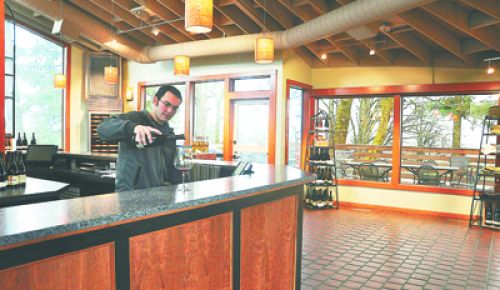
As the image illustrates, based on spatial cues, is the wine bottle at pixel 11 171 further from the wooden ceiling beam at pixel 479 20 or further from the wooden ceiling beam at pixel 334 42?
the wooden ceiling beam at pixel 479 20

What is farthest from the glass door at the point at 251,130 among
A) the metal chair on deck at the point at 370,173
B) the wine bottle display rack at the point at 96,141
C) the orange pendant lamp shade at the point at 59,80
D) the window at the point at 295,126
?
the orange pendant lamp shade at the point at 59,80

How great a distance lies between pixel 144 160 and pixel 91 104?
722cm

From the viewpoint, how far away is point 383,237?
5367 mm

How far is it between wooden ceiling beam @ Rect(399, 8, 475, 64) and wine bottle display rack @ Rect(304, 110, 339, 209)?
240cm

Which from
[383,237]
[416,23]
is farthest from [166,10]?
[383,237]

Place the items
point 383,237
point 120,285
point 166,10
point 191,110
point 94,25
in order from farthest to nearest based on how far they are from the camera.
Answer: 1. point 191,110
2. point 94,25
3. point 166,10
4. point 383,237
5. point 120,285

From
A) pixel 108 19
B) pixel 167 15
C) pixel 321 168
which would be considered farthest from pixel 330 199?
pixel 108 19

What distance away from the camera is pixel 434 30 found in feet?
19.1

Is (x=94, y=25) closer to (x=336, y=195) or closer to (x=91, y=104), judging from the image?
(x=91, y=104)

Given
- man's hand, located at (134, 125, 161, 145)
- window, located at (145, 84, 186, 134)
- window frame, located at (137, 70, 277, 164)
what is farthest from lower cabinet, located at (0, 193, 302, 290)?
window, located at (145, 84, 186, 134)

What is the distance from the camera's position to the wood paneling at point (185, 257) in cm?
172

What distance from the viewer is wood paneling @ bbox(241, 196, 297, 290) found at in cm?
244

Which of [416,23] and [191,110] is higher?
[416,23]

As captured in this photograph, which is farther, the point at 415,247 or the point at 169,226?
the point at 415,247
